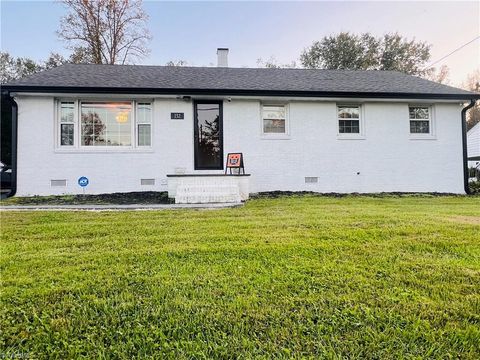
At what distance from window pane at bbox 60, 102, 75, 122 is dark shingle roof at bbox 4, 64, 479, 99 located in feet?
1.89

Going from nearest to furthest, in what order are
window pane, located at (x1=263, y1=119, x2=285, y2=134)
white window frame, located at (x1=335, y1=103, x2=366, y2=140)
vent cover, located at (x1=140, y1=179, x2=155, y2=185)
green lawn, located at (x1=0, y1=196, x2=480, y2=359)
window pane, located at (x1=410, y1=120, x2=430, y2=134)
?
green lawn, located at (x1=0, y1=196, x2=480, y2=359)
vent cover, located at (x1=140, y1=179, x2=155, y2=185)
window pane, located at (x1=263, y1=119, x2=285, y2=134)
white window frame, located at (x1=335, y1=103, x2=366, y2=140)
window pane, located at (x1=410, y1=120, x2=430, y2=134)

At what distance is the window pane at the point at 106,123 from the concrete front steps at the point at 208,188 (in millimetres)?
2421

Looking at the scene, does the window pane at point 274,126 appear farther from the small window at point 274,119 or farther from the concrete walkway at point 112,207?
the concrete walkway at point 112,207

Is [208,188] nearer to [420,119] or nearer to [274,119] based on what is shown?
[274,119]

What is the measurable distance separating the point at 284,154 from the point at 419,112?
4774 mm

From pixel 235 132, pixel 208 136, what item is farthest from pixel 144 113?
pixel 235 132

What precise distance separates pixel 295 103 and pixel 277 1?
6303 millimetres

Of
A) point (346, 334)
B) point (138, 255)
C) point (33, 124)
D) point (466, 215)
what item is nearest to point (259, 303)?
point (346, 334)

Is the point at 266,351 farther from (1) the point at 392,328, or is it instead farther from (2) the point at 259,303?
(1) the point at 392,328

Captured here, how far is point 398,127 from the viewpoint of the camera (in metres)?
9.10

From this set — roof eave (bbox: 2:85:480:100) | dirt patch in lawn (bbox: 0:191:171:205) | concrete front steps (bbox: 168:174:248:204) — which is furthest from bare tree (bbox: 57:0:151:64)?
concrete front steps (bbox: 168:174:248:204)

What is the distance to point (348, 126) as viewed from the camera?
912 cm

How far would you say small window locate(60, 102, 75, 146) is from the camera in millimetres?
8070

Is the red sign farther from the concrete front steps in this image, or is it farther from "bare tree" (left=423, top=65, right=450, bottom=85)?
"bare tree" (left=423, top=65, right=450, bottom=85)
